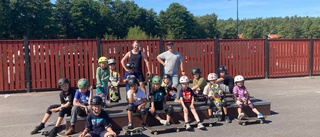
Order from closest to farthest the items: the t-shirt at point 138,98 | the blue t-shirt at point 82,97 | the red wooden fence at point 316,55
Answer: the blue t-shirt at point 82,97 < the t-shirt at point 138,98 < the red wooden fence at point 316,55

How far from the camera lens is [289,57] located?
1612 cm

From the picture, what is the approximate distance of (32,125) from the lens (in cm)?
791

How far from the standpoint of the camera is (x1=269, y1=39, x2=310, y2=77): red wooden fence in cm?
1589

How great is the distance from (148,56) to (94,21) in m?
55.3

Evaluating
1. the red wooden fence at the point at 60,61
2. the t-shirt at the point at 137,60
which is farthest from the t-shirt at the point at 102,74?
the red wooden fence at the point at 60,61

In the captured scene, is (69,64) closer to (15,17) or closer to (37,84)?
(37,84)

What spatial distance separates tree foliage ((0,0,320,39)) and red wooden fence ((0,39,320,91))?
859 inches

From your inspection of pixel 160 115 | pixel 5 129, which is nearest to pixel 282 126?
pixel 160 115

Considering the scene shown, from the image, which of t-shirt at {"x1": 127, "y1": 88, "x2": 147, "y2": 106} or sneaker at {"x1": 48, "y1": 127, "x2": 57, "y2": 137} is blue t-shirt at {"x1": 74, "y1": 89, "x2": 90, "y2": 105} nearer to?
sneaker at {"x1": 48, "y1": 127, "x2": 57, "y2": 137}

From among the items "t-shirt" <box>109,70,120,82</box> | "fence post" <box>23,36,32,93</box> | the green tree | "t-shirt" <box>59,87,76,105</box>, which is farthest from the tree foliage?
"t-shirt" <box>59,87,76,105</box>

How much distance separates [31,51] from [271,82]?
34.9ft

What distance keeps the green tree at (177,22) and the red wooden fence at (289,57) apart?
66.2 metres

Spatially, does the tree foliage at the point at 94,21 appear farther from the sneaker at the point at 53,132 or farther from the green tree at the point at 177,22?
the sneaker at the point at 53,132

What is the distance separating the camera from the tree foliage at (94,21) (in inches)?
2134
